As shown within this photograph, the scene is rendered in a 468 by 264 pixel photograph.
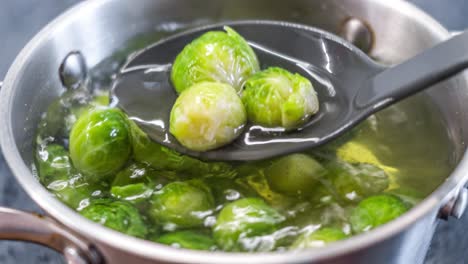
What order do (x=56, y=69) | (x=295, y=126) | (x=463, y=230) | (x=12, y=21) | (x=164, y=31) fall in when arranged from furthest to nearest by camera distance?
(x=12, y=21) → (x=463, y=230) → (x=164, y=31) → (x=56, y=69) → (x=295, y=126)

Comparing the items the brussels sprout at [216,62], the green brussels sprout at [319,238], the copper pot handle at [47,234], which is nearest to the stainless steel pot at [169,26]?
the copper pot handle at [47,234]

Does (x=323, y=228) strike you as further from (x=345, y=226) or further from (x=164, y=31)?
(x=164, y=31)

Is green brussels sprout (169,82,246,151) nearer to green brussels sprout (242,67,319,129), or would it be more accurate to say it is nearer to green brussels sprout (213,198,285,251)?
green brussels sprout (242,67,319,129)

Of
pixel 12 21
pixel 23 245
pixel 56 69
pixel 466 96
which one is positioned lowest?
pixel 23 245

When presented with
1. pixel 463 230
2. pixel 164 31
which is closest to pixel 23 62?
pixel 164 31

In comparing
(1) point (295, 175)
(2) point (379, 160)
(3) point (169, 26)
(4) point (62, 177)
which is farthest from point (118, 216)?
(3) point (169, 26)

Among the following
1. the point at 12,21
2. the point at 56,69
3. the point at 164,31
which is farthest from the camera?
the point at 12,21
